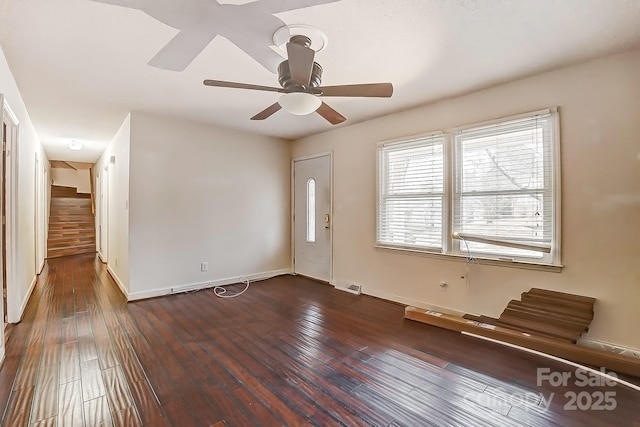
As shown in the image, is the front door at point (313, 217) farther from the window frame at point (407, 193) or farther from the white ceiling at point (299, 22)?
the white ceiling at point (299, 22)

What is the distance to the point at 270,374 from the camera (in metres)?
2.11

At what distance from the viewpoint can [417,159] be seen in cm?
361

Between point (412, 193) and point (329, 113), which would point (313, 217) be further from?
point (329, 113)

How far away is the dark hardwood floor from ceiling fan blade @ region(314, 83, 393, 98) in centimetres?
203

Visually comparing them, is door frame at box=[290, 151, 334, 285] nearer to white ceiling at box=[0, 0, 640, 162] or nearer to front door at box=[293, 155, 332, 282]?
front door at box=[293, 155, 332, 282]

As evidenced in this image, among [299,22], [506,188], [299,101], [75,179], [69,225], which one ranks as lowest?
[69,225]

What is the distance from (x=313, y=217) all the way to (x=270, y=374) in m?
3.07

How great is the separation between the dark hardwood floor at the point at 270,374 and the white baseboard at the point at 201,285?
38 cm

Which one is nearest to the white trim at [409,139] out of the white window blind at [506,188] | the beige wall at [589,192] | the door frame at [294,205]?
the beige wall at [589,192]

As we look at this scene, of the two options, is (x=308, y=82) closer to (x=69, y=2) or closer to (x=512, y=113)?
(x=69, y=2)

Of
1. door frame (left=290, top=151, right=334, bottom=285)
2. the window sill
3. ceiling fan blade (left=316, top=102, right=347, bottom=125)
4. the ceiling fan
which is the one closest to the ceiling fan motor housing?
the ceiling fan

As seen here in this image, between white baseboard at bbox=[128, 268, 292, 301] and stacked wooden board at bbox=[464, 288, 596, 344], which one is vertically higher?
stacked wooden board at bbox=[464, 288, 596, 344]

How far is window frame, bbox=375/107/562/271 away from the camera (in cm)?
261

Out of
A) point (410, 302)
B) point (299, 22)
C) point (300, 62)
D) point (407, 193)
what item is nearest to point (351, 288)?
point (410, 302)
